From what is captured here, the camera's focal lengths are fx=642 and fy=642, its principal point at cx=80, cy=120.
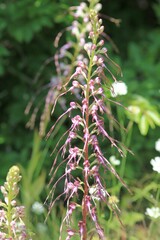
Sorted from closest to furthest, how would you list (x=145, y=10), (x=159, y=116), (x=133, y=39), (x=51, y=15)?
(x=159, y=116) < (x=51, y=15) < (x=133, y=39) < (x=145, y=10)

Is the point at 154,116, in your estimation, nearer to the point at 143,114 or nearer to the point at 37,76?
the point at 143,114

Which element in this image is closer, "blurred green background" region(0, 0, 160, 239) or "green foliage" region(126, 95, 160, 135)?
"green foliage" region(126, 95, 160, 135)

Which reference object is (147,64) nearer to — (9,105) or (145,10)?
(9,105)

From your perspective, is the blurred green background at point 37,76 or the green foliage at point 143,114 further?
the blurred green background at point 37,76

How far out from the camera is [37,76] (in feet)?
13.7

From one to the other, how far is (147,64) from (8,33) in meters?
0.99

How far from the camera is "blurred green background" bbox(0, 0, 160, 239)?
4.13 metres

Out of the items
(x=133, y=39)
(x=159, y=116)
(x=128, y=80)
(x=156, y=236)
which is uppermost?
(x=133, y=39)

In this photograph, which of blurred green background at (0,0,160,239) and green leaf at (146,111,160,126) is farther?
blurred green background at (0,0,160,239)

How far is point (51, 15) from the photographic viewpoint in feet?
13.9

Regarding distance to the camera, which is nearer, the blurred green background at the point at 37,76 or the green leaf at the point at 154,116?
the green leaf at the point at 154,116

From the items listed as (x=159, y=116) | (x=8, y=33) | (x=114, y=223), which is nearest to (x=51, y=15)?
(x=8, y=33)

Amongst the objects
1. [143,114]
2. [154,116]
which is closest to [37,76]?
[143,114]

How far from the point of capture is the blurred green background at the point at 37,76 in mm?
4129
